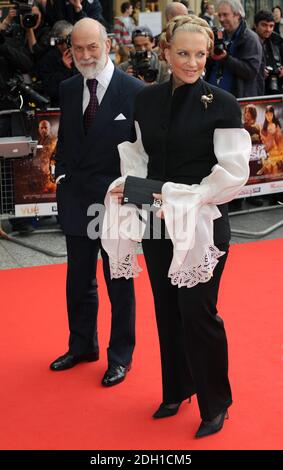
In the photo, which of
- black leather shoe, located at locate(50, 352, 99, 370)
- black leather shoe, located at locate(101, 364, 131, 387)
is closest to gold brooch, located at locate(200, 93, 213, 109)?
black leather shoe, located at locate(101, 364, 131, 387)

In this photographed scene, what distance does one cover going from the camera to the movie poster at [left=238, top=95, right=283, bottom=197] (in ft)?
24.4

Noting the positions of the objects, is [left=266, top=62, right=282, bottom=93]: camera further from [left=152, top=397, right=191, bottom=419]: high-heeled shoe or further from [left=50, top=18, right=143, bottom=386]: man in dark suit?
[left=152, top=397, right=191, bottom=419]: high-heeled shoe

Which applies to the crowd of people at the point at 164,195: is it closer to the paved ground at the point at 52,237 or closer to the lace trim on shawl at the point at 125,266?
the lace trim on shawl at the point at 125,266

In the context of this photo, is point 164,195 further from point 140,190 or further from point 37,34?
point 37,34

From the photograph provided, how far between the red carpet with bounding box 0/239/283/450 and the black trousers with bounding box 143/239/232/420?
18 cm

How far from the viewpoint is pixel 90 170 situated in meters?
4.27

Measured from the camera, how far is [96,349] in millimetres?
4566

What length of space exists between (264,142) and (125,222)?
4161 millimetres

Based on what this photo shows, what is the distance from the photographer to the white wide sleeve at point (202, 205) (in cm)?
332

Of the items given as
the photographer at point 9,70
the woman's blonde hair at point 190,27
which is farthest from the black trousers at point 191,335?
the photographer at point 9,70

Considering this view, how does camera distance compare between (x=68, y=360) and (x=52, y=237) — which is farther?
(x=52, y=237)

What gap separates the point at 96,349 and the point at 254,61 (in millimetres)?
3907

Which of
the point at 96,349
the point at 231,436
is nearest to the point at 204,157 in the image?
the point at 231,436

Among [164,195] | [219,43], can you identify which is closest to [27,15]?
[219,43]
